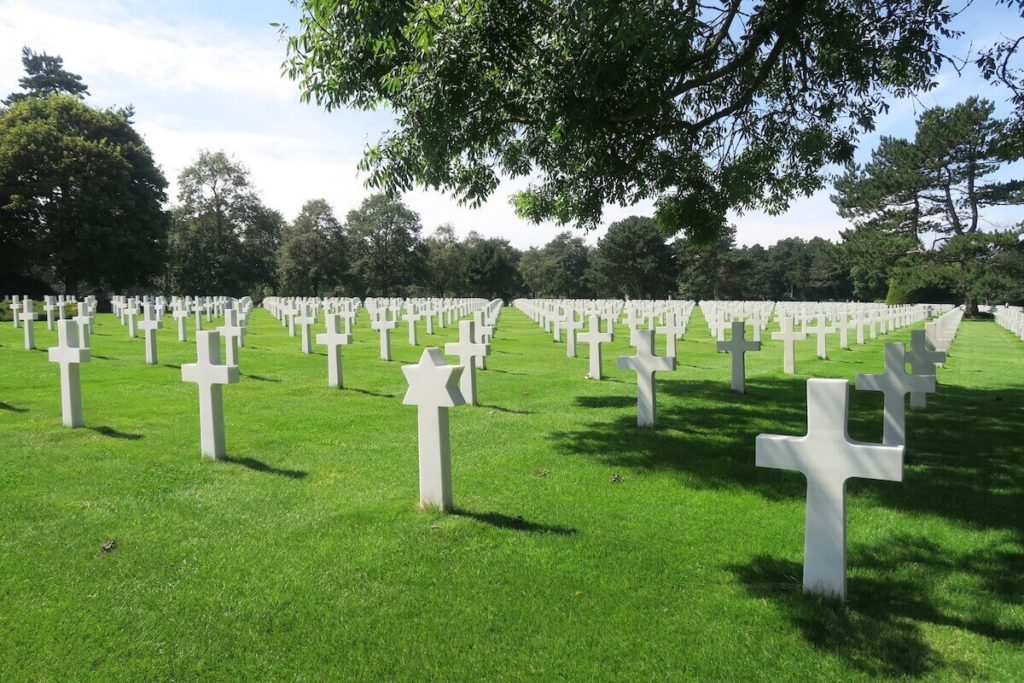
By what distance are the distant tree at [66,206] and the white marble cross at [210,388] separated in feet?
118

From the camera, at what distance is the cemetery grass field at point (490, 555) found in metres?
2.89

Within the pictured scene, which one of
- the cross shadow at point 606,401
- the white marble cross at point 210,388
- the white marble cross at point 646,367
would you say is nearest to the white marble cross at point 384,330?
the cross shadow at point 606,401

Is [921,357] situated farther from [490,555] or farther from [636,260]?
[636,260]

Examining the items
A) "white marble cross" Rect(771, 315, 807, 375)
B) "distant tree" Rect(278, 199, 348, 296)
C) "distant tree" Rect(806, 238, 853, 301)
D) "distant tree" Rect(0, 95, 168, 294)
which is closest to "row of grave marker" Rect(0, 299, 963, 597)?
"white marble cross" Rect(771, 315, 807, 375)

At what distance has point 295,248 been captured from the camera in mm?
59469

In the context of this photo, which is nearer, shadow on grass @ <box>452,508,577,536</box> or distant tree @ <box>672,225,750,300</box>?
shadow on grass @ <box>452,508,577,536</box>

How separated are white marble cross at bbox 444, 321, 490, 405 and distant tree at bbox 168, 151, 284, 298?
47.6 meters

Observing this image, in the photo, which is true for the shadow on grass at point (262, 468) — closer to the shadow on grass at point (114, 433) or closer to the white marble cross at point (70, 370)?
the shadow on grass at point (114, 433)

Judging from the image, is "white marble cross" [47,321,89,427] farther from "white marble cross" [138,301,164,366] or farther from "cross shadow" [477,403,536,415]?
"white marble cross" [138,301,164,366]

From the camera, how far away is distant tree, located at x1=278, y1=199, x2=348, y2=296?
5950 cm

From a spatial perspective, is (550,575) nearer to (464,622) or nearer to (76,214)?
(464,622)

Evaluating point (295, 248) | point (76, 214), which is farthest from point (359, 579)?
point (295, 248)

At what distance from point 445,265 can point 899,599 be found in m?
73.9

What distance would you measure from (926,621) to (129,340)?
59.0 feet
